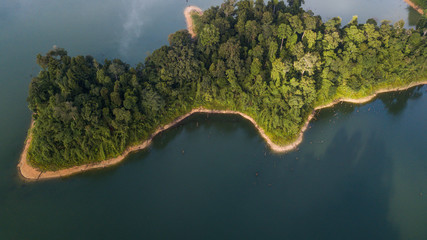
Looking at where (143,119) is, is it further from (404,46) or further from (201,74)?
(404,46)

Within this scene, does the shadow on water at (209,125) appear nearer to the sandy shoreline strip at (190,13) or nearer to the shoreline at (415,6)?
the sandy shoreline strip at (190,13)

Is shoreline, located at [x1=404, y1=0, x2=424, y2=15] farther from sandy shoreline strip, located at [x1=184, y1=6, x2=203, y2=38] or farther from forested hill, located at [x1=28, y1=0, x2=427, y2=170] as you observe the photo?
sandy shoreline strip, located at [x1=184, y1=6, x2=203, y2=38]

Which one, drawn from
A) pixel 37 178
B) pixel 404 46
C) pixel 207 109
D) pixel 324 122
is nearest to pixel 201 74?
pixel 207 109

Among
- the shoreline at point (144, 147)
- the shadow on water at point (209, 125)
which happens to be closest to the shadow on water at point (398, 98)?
the shoreline at point (144, 147)

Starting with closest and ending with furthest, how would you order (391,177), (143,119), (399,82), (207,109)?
(391,177), (143,119), (207,109), (399,82)

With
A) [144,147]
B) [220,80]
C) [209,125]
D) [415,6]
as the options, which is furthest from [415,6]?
[144,147]

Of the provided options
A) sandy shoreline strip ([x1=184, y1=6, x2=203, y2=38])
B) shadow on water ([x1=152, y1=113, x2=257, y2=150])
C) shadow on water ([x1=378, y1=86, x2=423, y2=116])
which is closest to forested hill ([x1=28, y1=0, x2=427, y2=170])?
shadow on water ([x1=152, y1=113, x2=257, y2=150])
